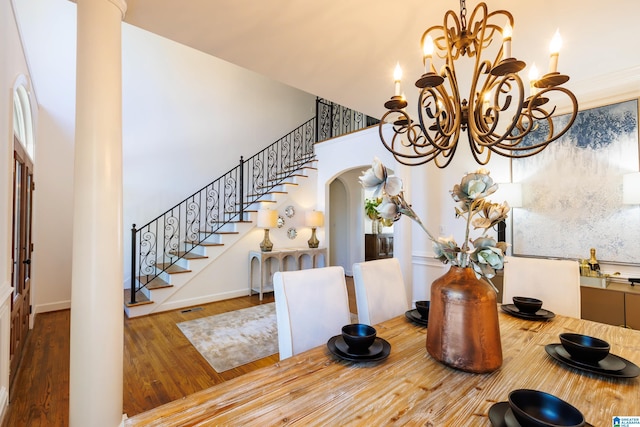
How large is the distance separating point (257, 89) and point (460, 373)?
6.39 m

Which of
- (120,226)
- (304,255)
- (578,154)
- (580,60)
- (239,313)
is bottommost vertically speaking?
(239,313)

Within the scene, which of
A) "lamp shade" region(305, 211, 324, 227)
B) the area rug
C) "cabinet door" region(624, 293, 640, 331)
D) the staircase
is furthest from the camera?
"lamp shade" region(305, 211, 324, 227)

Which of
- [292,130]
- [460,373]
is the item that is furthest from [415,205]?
[292,130]

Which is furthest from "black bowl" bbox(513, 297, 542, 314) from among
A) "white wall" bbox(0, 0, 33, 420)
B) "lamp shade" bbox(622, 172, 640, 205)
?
"white wall" bbox(0, 0, 33, 420)

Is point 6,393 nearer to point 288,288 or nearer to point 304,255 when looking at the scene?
point 288,288

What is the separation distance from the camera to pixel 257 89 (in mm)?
6238

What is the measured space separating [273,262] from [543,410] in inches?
177

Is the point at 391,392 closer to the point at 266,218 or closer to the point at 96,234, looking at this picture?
the point at 96,234

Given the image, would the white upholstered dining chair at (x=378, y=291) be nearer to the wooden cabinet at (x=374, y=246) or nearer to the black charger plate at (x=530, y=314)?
the black charger plate at (x=530, y=314)

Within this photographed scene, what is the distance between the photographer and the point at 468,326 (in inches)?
41.5

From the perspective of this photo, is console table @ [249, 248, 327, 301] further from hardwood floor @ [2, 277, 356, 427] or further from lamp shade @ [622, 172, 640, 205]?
lamp shade @ [622, 172, 640, 205]

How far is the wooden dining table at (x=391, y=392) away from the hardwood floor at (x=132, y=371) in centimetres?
154

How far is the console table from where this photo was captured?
4680 mm

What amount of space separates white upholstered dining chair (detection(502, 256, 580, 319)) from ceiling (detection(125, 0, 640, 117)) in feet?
5.15
